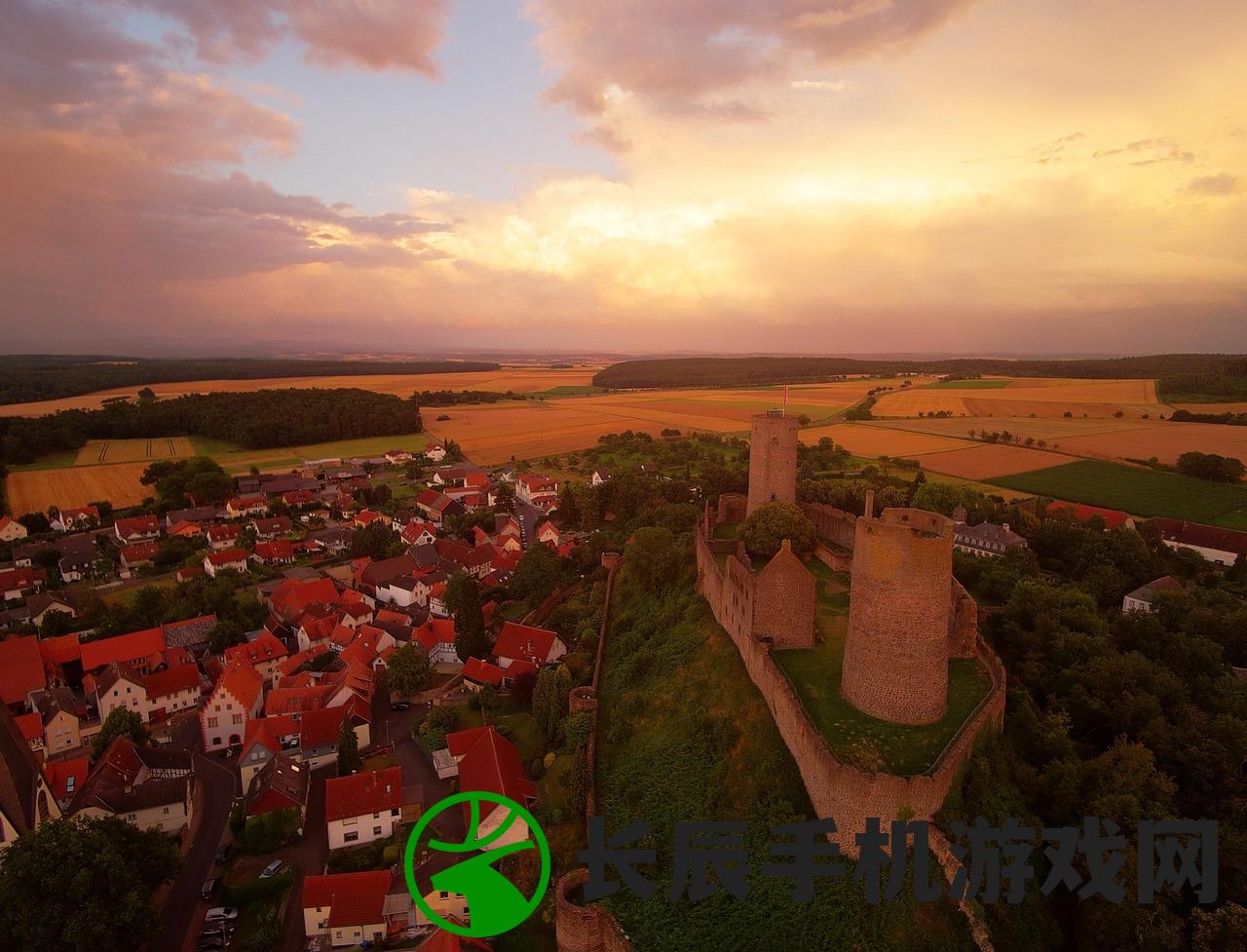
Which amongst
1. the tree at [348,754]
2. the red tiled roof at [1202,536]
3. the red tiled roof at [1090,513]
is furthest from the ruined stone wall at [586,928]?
the red tiled roof at [1202,536]

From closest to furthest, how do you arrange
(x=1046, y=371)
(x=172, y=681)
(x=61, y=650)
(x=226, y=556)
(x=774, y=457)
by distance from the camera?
1. (x=774, y=457)
2. (x=172, y=681)
3. (x=61, y=650)
4. (x=226, y=556)
5. (x=1046, y=371)

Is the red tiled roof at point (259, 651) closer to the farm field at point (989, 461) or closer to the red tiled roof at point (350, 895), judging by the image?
the red tiled roof at point (350, 895)

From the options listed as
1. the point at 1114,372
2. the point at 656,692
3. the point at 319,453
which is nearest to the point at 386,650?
the point at 656,692

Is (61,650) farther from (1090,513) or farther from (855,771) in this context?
(1090,513)

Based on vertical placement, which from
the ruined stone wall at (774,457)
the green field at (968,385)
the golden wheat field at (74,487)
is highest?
the green field at (968,385)

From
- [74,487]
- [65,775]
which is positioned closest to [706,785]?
[65,775]

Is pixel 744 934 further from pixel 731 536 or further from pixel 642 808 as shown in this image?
pixel 731 536

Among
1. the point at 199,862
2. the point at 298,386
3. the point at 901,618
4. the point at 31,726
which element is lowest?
the point at 199,862
